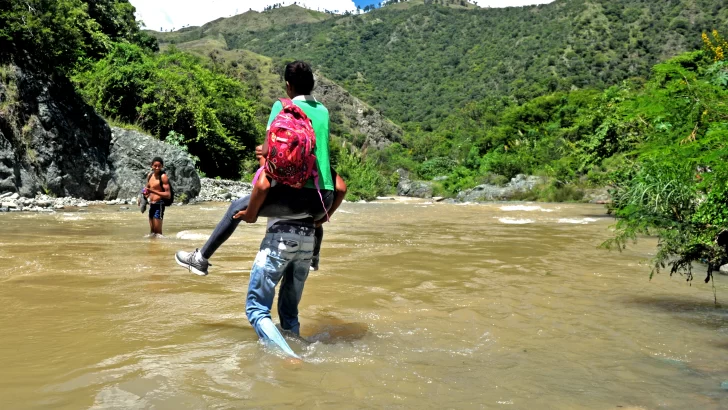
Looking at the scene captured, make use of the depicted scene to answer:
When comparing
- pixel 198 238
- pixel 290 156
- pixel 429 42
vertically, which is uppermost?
pixel 429 42

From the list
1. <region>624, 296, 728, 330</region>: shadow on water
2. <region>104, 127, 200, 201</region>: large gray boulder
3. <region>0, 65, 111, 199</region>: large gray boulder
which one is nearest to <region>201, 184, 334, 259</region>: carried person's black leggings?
<region>624, 296, 728, 330</region>: shadow on water

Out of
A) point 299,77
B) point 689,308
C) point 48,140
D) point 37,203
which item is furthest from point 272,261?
point 48,140

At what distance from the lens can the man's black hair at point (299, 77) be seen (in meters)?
3.24

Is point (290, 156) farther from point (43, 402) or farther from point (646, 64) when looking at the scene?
point (646, 64)

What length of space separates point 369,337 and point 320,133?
1.36 metres

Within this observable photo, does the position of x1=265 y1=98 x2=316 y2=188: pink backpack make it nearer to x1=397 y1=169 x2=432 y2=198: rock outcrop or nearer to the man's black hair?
the man's black hair

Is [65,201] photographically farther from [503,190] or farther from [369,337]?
[503,190]

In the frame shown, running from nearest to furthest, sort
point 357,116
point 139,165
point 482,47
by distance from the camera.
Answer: point 139,165, point 357,116, point 482,47

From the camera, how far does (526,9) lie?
381 ft

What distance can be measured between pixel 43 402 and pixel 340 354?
4.81 feet

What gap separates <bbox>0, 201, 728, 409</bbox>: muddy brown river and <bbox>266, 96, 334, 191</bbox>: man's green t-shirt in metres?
0.99

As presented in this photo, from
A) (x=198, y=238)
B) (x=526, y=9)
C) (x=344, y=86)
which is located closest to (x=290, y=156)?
(x=198, y=238)

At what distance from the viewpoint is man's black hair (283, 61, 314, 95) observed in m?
3.24

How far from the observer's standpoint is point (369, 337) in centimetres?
347
